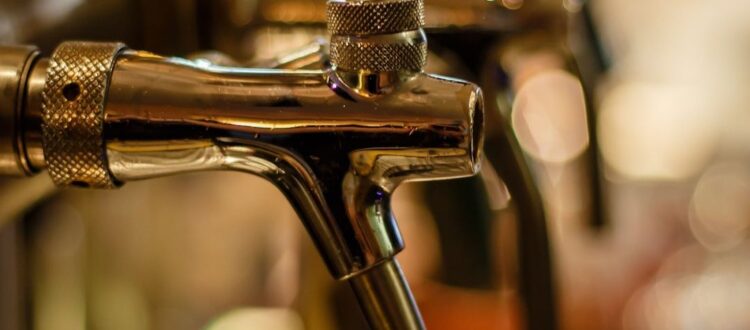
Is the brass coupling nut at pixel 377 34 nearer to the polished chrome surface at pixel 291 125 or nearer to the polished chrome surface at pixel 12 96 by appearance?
the polished chrome surface at pixel 291 125

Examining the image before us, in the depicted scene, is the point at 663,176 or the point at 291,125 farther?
the point at 663,176

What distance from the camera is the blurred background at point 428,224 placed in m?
0.64

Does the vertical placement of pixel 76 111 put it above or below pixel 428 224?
above

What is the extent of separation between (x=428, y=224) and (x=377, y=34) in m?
0.47

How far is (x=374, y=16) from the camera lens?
367mm

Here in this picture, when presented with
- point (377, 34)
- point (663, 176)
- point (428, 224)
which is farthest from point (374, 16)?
point (663, 176)

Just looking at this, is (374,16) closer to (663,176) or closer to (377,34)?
(377,34)

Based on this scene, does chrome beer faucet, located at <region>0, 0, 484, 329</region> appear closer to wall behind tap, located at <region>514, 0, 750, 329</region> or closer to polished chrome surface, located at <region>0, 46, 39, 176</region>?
polished chrome surface, located at <region>0, 46, 39, 176</region>

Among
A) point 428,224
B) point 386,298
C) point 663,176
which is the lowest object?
point 663,176

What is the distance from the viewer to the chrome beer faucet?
1.17ft

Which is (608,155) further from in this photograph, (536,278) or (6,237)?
(6,237)

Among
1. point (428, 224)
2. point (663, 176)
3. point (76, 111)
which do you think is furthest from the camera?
point (663, 176)

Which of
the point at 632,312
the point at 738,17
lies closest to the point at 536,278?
the point at 632,312

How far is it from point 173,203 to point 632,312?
0.59 m
